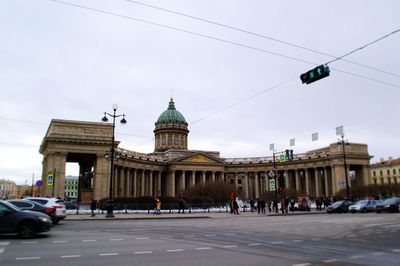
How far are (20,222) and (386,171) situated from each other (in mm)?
146717

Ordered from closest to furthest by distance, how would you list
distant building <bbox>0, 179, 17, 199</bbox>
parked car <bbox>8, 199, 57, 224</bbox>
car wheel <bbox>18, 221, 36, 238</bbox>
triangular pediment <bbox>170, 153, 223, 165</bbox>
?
car wheel <bbox>18, 221, 36, 238</bbox>, parked car <bbox>8, 199, 57, 224</bbox>, triangular pediment <bbox>170, 153, 223, 165</bbox>, distant building <bbox>0, 179, 17, 199</bbox>

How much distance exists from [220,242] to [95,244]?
4784 mm

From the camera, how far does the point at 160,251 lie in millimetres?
12234

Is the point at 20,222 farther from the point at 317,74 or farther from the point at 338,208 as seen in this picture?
the point at 338,208

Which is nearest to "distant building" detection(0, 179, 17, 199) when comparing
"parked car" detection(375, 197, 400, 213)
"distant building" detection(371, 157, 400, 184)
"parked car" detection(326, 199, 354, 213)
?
"distant building" detection(371, 157, 400, 184)

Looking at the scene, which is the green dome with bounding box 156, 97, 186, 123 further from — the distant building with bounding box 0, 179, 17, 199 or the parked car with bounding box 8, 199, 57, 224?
the distant building with bounding box 0, 179, 17, 199

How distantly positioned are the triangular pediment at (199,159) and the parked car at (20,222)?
91441 millimetres

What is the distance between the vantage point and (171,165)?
10738cm

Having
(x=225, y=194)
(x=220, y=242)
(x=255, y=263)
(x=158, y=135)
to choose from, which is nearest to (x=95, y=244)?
(x=220, y=242)

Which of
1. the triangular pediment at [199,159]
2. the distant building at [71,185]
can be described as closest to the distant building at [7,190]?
the distant building at [71,185]

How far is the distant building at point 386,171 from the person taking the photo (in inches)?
5285

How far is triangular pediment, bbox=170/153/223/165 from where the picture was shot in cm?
10838

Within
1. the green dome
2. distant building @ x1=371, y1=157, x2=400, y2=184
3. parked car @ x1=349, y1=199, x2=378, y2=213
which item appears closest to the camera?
parked car @ x1=349, y1=199, x2=378, y2=213

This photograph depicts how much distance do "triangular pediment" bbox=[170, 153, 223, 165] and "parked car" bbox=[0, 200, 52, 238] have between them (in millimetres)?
91441
